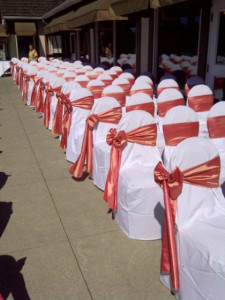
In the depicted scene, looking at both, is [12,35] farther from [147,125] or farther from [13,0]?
[147,125]

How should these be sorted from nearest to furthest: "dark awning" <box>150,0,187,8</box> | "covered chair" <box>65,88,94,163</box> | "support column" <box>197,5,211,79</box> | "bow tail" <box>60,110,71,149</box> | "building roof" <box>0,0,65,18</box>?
1. "dark awning" <box>150,0,187,8</box>
2. "covered chair" <box>65,88,94,163</box>
3. "bow tail" <box>60,110,71,149</box>
4. "support column" <box>197,5,211,79</box>
5. "building roof" <box>0,0,65,18</box>

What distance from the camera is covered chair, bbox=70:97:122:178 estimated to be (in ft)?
16.4

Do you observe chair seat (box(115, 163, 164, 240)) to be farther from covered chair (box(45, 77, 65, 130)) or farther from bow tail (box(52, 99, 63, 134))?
covered chair (box(45, 77, 65, 130))

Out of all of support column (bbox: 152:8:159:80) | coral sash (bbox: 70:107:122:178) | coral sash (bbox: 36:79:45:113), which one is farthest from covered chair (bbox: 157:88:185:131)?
support column (bbox: 152:8:159:80)

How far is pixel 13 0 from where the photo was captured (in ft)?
90.7

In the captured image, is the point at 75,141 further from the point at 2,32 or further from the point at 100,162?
the point at 2,32

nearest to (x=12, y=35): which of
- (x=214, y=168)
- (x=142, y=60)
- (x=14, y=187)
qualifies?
(x=142, y=60)

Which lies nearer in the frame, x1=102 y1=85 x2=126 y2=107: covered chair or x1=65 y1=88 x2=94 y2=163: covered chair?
x1=65 y1=88 x2=94 y2=163: covered chair

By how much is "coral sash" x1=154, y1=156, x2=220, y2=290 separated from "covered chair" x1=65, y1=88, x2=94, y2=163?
3207mm

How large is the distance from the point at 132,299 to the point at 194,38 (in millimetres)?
7686

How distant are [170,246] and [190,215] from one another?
0.32 metres

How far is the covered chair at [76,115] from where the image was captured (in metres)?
5.90

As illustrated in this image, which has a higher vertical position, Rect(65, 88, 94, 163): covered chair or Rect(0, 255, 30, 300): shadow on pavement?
Rect(65, 88, 94, 163): covered chair

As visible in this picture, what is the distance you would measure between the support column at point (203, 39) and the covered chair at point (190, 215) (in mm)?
5807
